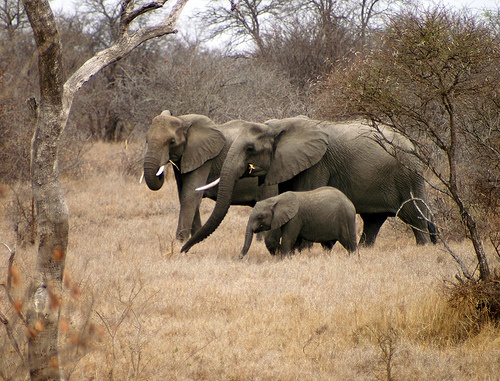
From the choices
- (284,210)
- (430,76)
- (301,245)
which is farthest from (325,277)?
(301,245)

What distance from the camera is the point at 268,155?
10039 millimetres

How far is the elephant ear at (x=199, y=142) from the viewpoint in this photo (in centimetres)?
1091

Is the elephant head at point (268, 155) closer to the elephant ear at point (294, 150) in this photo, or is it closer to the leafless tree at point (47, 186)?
the elephant ear at point (294, 150)

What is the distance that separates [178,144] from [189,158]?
25 cm

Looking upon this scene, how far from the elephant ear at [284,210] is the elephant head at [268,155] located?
718 mm

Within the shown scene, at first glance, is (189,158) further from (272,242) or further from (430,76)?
(430,76)

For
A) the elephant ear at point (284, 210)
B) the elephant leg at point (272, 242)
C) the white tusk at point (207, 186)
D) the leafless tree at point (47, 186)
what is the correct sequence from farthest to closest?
the white tusk at point (207, 186), the elephant leg at point (272, 242), the elephant ear at point (284, 210), the leafless tree at point (47, 186)

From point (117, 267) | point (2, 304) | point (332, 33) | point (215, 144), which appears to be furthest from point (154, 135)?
point (332, 33)

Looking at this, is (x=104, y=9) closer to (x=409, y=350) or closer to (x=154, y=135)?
(x=154, y=135)

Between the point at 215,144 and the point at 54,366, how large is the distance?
7.13 meters

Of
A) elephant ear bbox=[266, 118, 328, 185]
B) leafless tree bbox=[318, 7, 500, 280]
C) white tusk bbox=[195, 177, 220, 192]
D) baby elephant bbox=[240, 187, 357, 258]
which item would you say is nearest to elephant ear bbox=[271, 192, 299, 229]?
baby elephant bbox=[240, 187, 357, 258]

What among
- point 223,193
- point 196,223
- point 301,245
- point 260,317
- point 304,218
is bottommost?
point 301,245

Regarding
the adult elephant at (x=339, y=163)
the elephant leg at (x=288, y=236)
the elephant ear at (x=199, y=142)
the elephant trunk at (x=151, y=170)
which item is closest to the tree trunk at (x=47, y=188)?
the elephant leg at (x=288, y=236)

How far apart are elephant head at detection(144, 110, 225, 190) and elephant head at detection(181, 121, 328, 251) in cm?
104
